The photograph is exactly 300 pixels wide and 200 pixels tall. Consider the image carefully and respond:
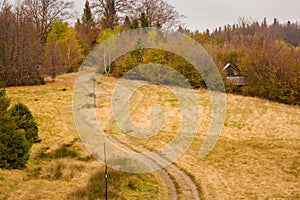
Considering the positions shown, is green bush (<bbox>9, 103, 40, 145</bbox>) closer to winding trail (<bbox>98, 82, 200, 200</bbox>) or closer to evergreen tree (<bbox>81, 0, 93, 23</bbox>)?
winding trail (<bbox>98, 82, 200, 200</bbox>)

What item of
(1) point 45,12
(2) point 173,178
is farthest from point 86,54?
(2) point 173,178

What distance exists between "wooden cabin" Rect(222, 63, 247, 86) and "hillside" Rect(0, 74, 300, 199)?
398 inches

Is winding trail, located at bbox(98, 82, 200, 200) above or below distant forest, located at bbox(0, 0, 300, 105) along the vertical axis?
below

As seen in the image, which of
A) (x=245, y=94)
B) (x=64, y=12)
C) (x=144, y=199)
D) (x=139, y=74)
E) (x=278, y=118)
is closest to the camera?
(x=144, y=199)

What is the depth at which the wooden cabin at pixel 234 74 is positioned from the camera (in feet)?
178

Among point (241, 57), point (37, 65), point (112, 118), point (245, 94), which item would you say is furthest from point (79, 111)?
point (241, 57)

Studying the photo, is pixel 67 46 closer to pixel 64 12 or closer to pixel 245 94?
pixel 64 12

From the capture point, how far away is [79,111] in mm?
36156

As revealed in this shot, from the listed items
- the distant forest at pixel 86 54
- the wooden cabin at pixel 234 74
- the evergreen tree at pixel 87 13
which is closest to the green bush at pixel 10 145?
the distant forest at pixel 86 54

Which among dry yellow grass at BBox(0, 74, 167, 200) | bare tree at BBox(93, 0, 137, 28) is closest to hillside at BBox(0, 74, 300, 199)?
dry yellow grass at BBox(0, 74, 167, 200)

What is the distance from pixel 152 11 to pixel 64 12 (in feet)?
74.7

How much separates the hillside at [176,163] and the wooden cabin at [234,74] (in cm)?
1010

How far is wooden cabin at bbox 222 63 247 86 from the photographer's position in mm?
54188

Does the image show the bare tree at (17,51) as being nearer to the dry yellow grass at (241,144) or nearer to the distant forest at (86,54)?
the distant forest at (86,54)
